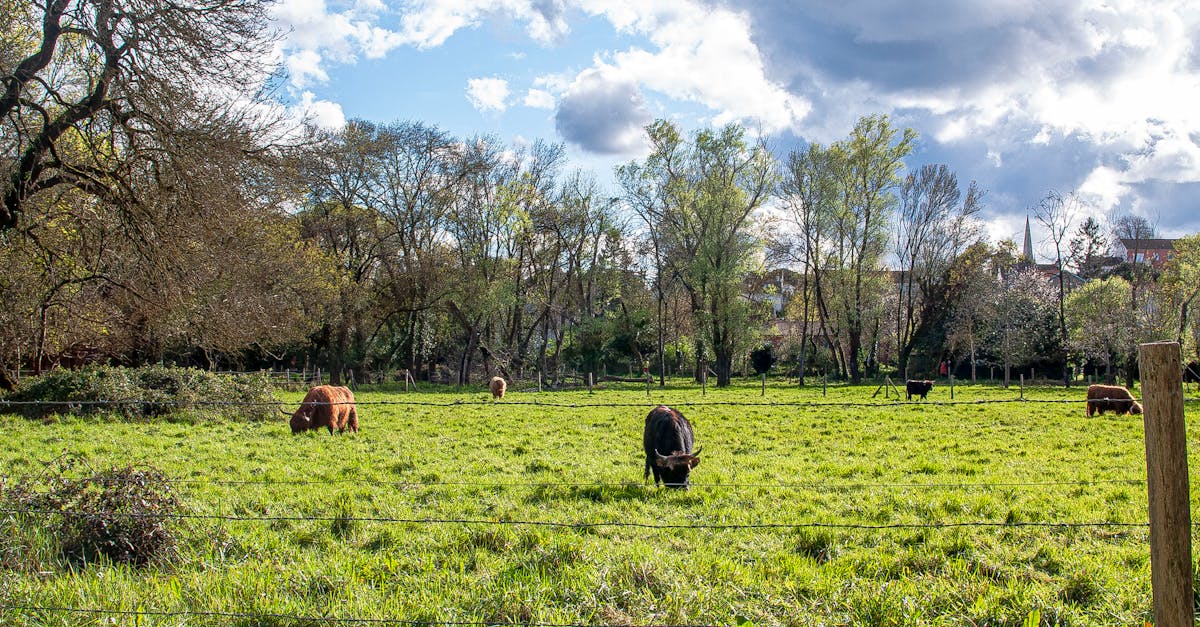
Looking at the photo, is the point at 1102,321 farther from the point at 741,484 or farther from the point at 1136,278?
the point at 741,484

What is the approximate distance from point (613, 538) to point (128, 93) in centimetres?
993

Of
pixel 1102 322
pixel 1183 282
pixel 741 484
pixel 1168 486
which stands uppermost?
pixel 1183 282

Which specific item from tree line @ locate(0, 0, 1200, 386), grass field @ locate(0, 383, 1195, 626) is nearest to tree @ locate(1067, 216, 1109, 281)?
tree line @ locate(0, 0, 1200, 386)

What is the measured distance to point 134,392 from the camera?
57.6ft

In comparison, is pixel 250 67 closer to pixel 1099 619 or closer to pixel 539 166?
pixel 1099 619

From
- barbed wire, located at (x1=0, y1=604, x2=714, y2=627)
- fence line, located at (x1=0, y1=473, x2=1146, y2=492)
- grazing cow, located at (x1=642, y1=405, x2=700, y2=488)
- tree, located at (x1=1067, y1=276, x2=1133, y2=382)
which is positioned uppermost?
tree, located at (x1=1067, y1=276, x2=1133, y2=382)

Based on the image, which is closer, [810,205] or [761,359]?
[810,205]

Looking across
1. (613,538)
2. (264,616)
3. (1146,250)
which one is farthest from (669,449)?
(1146,250)

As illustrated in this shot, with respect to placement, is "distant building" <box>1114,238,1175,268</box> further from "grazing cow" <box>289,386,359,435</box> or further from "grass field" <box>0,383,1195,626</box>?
"grazing cow" <box>289,386,359,435</box>

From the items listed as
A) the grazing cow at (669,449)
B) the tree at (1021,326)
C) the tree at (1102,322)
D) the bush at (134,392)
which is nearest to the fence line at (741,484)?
the grazing cow at (669,449)

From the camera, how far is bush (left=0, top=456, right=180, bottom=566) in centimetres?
521

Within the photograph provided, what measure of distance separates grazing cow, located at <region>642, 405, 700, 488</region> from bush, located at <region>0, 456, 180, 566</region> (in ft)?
16.7

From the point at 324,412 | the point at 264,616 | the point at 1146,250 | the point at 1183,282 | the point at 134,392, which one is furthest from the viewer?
the point at 1146,250

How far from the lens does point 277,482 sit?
911 centimetres
